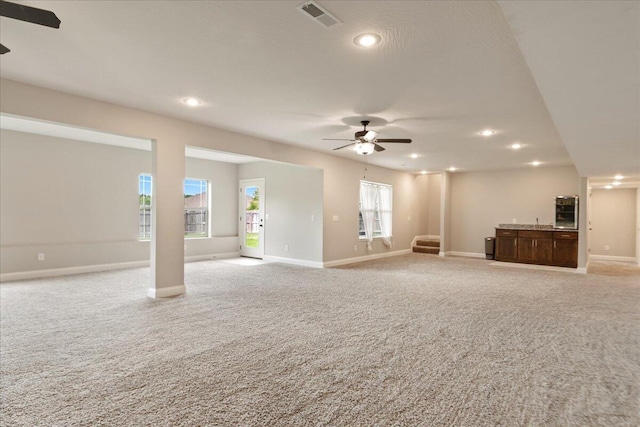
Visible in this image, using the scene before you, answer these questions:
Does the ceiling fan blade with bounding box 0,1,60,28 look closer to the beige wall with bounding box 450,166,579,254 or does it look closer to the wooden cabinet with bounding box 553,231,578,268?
the wooden cabinet with bounding box 553,231,578,268

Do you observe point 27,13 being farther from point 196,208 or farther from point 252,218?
point 252,218

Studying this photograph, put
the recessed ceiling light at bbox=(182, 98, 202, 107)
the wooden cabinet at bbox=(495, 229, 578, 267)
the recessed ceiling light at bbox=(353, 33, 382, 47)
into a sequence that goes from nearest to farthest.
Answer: the recessed ceiling light at bbox=(353, 33, 382, 47) < the recessed ceiling light at bbox=(182, 98, 202, 107) < the wooden cabinet at bbox=(495, 229, 578, 267)

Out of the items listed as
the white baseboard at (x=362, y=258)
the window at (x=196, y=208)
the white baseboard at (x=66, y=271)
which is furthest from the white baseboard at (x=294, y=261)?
the white baseboard at (x=66, y=271)

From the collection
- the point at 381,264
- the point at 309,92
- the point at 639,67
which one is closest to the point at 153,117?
the point at 309,92

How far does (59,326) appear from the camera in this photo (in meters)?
3.76

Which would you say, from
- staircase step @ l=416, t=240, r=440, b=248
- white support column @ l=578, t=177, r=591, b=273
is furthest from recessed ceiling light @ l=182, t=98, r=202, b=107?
staircase step @ l=416, t=240, r=440, b=248

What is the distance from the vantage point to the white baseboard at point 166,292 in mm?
4965

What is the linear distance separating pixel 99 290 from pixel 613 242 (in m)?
12.8

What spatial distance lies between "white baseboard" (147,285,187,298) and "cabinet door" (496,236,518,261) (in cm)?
800

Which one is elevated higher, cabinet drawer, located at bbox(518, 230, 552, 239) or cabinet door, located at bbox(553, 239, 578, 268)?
cabinet drawer, located at bbox(518, 230, 552, 239)

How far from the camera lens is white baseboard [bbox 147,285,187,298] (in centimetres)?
496

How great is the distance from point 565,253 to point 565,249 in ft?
0.32

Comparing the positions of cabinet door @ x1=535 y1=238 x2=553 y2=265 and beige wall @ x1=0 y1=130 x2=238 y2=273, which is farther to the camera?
cabinet door @ x1=535 y1=238 x2=553 y2=265

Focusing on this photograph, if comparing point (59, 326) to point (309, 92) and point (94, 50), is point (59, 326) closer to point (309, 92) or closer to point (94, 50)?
point (94, 50)
